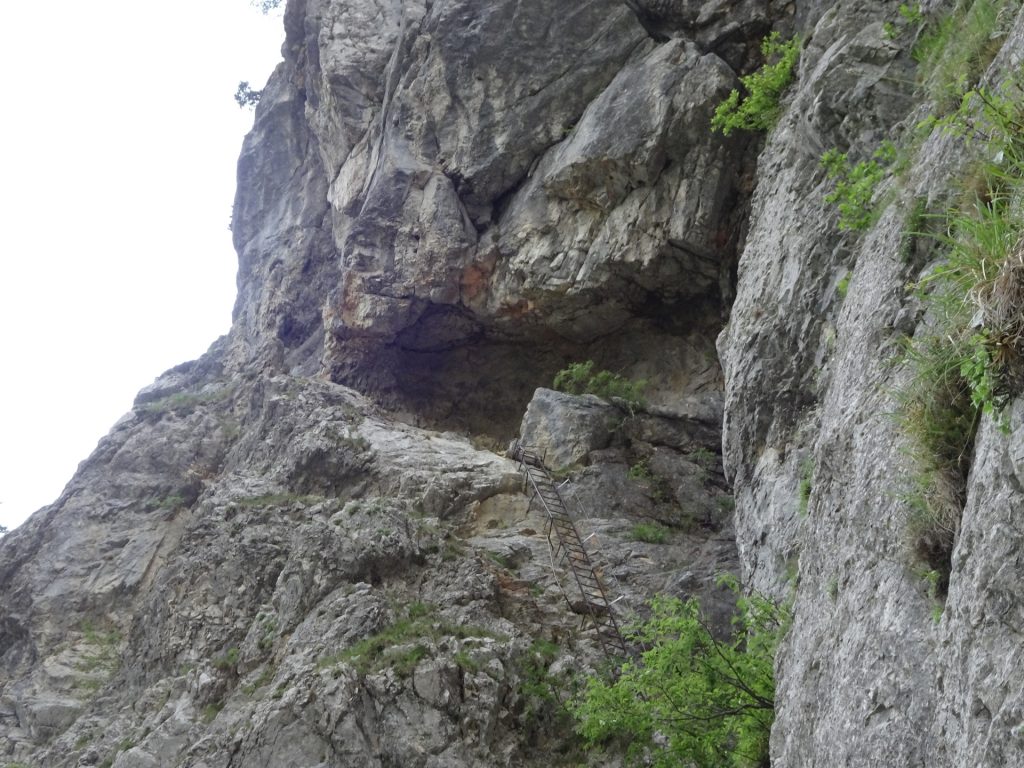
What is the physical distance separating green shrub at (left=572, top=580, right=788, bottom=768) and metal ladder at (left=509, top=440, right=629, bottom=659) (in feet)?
11.4

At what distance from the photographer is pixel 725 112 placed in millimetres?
14242

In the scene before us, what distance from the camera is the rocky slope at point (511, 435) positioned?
6.16 metres

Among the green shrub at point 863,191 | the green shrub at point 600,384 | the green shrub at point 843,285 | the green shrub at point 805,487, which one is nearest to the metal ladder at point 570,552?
the green shrub at point 600,384

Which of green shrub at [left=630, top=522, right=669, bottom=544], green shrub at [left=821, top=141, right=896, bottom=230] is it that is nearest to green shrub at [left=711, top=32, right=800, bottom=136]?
green shrub at [left=821, top=141, right=896, bottom=230]

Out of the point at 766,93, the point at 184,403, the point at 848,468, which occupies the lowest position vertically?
the point at 848,468

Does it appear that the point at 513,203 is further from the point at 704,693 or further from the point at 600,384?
the point at 704,693

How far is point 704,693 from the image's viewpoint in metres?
8.17

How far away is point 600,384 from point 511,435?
376 cm

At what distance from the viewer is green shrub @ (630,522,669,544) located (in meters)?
15.1

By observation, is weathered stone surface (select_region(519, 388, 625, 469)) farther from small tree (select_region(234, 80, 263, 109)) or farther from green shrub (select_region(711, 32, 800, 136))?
small tree (select_region(234, 80, 263, 109))

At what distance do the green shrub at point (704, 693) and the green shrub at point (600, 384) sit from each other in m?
9.65

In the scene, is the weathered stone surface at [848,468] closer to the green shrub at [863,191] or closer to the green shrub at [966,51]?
the green shrub at [863,191]

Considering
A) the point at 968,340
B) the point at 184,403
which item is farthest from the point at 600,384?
the point at 968,340

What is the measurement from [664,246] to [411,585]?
8.59 metres
